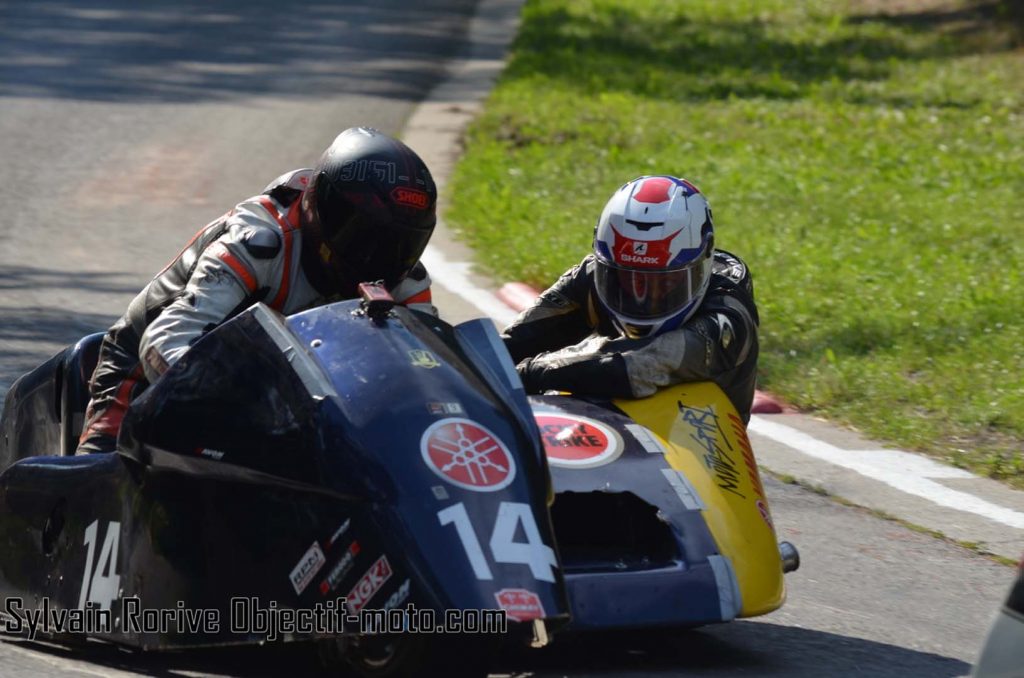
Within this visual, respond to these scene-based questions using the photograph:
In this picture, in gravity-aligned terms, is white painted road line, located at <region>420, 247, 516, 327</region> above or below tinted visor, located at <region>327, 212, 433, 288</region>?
below

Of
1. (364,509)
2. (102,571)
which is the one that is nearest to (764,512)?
(364,509)

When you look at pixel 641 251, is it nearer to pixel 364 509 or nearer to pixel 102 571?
pixel 364 509

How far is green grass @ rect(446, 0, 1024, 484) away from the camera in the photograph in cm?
891

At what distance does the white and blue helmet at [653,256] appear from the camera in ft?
18.8

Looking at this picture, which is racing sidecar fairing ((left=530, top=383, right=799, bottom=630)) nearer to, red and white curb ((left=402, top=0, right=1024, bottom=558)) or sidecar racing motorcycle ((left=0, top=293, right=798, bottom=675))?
sidecar racing motorcycle ((left=0, top=293, right=798, bottom=675))

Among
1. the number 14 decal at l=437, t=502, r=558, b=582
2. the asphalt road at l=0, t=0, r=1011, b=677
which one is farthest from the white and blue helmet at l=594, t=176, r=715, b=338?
the number 14 decal at l=437, t=502, r=558, b=582

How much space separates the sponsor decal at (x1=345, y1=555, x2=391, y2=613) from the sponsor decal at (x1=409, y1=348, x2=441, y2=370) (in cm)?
63

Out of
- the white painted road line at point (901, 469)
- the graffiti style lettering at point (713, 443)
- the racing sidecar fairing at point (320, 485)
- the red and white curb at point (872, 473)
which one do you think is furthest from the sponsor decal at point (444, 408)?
the white painted road line at point (901, 469)

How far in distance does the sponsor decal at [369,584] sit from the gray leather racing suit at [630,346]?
5.48 ft

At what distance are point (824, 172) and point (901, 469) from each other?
6615 millimetres

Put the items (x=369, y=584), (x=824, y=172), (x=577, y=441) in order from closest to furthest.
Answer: (x=369, y=584) < (x=577, y=441) < (x=824, y=172)

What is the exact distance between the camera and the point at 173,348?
4.97 metres

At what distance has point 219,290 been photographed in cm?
520

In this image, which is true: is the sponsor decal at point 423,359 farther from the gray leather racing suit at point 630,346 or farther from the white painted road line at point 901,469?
the white painted road line at point 901,469
